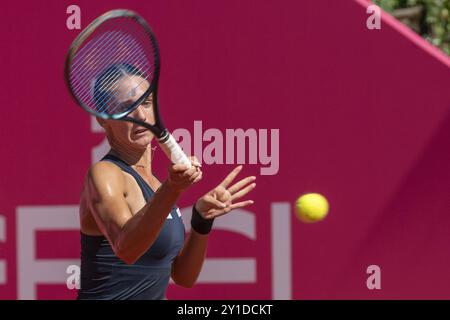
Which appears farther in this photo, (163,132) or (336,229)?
(336,229)

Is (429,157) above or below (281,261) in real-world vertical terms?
above

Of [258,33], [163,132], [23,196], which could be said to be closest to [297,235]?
[258,33]

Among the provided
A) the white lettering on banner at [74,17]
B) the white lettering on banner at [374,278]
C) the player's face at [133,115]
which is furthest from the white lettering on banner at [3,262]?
the white lettering on banner at [374,278]

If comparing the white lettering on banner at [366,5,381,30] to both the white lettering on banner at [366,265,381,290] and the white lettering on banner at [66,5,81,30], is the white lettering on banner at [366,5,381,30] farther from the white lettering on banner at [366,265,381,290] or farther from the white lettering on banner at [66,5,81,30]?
the white lettering on banner at [66,5,81,30]

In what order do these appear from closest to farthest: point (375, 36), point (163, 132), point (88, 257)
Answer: point (163, 132) → point (88, 257) → point (375, 36)

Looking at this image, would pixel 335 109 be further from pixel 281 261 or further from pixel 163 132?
pixel 163 132

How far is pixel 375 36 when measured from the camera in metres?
3.67

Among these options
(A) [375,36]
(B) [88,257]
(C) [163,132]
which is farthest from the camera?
(A) [375,36]

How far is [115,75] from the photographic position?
110 inches

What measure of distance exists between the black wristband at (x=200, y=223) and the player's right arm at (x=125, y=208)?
22 centimetres

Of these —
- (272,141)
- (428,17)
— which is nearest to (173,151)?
(272,141)

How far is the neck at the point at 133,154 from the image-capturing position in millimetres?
2850

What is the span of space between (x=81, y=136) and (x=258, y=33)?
80 cm
